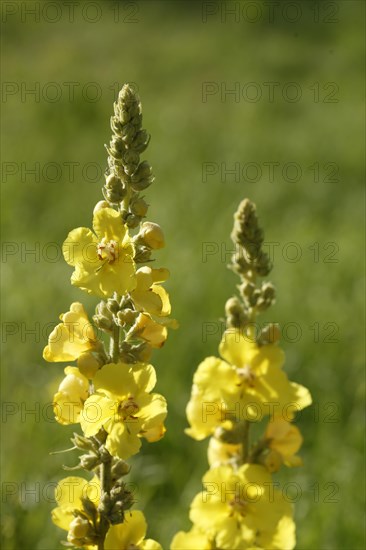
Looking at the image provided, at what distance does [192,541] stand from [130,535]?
141 mm

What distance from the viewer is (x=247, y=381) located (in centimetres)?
170

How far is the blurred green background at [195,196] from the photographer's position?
3596mm

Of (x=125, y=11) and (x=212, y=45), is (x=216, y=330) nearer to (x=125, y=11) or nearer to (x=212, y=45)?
(x=212, y=45)

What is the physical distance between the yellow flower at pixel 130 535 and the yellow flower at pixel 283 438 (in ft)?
1.20

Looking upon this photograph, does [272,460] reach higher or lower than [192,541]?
higher

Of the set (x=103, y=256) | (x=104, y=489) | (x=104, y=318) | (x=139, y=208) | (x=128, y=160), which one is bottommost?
(x=104, y=489)

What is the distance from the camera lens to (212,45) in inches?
563

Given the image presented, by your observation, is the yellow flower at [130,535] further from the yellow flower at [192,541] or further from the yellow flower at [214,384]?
the yellow flower at [214,384]

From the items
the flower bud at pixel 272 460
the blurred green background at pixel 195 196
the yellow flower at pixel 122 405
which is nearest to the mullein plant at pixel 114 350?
the yellow flower at pixel 122 405

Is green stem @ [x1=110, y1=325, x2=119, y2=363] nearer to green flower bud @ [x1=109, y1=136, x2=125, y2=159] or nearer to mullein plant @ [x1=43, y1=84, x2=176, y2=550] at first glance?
mullein plant @ [x1=43, y1=84, x2=176, y2=550]

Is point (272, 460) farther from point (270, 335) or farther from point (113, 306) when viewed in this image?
point (113, 306)

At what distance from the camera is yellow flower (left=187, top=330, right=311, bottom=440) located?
1674 mm

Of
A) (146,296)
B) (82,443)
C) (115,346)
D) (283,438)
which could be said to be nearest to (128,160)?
(146,296)

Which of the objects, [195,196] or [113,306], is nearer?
[113,306]
